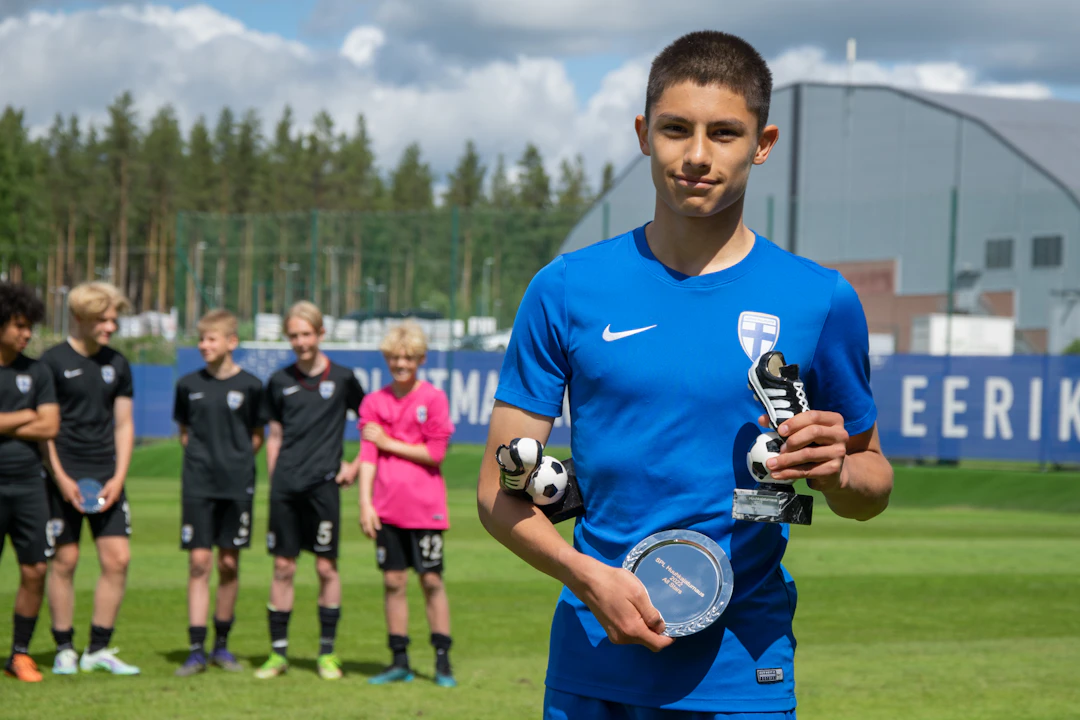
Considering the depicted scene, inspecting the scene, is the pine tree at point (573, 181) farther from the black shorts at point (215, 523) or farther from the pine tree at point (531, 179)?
the black shorts at point (215, 523)

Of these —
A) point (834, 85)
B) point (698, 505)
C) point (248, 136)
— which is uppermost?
point (248, 136)

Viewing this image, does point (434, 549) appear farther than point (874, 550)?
No

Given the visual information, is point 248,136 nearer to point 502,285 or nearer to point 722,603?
point 502,285

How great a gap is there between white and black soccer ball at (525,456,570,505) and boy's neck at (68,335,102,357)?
21.8 feet

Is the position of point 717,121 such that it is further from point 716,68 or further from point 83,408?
point 83,408

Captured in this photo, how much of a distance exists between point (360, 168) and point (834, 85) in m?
69.7

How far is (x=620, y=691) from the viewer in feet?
8.06

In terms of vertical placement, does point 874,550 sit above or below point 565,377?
below

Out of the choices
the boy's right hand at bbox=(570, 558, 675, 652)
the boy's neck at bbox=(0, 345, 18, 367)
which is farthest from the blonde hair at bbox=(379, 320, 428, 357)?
the boy's right hand at bbox=(570, 558, 675, 652)

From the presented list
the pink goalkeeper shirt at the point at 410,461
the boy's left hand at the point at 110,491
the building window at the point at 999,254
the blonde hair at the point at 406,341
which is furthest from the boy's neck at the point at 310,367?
the building window at the point at 999,254

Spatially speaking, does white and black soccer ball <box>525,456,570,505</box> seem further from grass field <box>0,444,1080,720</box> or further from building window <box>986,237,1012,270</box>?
building window <box>986,237,1012,270</box>

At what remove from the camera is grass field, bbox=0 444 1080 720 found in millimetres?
7297

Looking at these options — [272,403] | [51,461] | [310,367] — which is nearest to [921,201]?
[310,367]

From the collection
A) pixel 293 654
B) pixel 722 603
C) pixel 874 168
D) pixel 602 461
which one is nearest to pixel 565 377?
pixel 602 461
